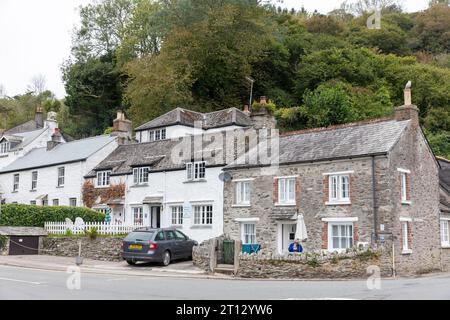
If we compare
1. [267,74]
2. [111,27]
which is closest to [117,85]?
Result: [111,27]

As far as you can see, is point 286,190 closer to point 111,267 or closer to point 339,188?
point 339,188

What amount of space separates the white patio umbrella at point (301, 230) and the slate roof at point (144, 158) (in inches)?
366

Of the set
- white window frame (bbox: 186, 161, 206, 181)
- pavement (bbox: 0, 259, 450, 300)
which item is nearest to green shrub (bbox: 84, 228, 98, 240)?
white window frame (bbox: 186, 161, 206, 181)

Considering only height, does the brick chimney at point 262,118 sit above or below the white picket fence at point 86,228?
above

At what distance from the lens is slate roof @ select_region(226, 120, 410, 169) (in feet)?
84.8

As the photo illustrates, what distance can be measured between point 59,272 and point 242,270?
302 inches

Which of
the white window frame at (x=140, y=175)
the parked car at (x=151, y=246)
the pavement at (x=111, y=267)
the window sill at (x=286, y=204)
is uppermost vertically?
the white window frame at (x=140, y=175)

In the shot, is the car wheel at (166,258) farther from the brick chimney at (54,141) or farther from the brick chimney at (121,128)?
the brick chimney at (54,141)

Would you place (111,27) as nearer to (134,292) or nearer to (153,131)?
(153,131)

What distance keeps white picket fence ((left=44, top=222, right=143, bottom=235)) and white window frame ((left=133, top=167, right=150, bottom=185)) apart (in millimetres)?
5118

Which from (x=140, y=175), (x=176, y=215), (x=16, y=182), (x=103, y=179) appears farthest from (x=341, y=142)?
(x=16, y=182)

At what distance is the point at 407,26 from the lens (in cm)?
7475

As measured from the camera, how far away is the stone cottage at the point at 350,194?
980 inches

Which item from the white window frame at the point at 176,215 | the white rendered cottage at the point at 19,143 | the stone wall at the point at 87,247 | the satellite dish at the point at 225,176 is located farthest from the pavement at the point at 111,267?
the white rendered cottage at the point at 19,143
